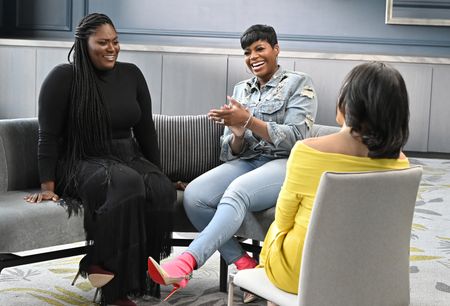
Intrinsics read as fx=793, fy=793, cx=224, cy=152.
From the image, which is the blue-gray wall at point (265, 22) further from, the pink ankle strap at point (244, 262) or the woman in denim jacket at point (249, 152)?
the pink ankle strap at point (244, 262)

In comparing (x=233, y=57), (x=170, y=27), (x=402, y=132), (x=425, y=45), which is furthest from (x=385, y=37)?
(x=402, y=132)

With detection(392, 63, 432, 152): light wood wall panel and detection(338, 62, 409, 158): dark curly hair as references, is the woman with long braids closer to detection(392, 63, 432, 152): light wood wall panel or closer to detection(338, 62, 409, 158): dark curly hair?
detection(338, 62, 409, 158): dark curly hair

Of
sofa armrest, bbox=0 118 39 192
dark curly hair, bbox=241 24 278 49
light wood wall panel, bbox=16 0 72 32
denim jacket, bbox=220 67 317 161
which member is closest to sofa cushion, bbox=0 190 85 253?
sofa armrest, bbox=0 118 39 192

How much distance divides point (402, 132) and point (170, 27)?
575 centimetres

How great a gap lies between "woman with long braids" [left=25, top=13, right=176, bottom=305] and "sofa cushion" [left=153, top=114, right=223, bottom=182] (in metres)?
0.13

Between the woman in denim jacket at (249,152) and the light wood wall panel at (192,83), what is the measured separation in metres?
3.61

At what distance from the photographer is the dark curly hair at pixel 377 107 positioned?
2020 millimetres

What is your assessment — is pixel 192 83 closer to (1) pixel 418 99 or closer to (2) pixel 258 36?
(1) pixel 418 99

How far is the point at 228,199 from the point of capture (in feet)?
9.93

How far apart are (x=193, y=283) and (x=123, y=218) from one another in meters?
0.60

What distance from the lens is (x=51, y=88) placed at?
319 centimetres

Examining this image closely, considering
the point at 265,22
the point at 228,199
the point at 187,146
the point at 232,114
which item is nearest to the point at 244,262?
the point at 228,199

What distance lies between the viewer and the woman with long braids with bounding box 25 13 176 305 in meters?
3.01

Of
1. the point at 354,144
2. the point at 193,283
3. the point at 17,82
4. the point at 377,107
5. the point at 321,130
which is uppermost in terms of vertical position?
the point at 377,107
